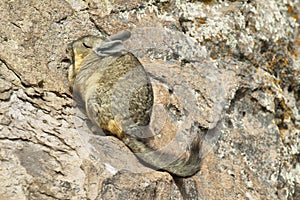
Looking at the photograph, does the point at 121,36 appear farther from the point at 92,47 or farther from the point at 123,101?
the point at 123,101

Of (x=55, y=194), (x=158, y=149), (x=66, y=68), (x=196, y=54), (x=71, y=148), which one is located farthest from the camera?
(x=196, y=54)

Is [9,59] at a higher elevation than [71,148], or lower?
higher

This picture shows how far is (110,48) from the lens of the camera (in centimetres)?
367

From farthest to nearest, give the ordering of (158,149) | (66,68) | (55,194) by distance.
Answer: (66,68), (158,149), (55,194)

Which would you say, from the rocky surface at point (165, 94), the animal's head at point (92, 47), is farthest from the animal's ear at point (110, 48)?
the rocky surface at point (165, 94)

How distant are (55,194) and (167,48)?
5.00 ft

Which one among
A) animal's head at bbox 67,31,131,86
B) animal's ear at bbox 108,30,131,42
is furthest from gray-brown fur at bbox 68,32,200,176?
animal's ear at bbox 108,30,131,42

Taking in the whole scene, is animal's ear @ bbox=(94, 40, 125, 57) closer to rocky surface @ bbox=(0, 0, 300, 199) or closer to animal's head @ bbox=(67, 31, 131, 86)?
animal's head @ bbox=(67, 31, 131, 86)

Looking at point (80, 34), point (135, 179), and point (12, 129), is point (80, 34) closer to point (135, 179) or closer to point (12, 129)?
point (12, 129)

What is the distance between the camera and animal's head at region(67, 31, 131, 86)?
3596mm

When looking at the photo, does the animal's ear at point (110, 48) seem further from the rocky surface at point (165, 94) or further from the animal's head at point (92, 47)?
the rocky surface at point (165, 94)

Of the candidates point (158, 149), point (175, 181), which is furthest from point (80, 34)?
point (175, 181)

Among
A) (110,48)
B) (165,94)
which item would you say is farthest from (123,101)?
(110,48)

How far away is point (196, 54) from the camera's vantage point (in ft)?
12.5
